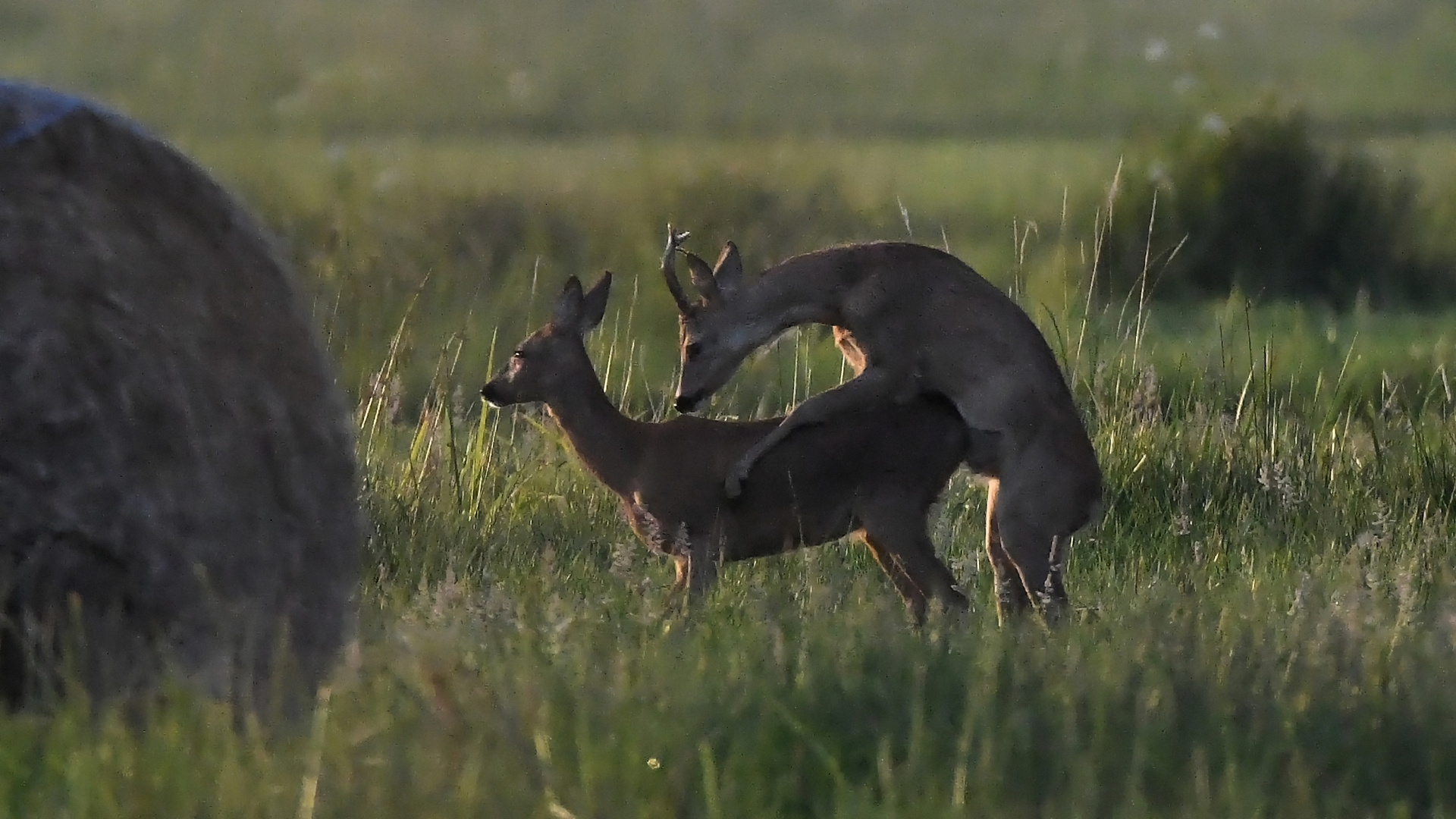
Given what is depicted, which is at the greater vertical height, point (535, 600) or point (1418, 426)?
point (535, 600)

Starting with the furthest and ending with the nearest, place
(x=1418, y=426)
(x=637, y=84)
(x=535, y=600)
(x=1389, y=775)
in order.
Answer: (x=637, y=84) → (x=1418, y=426) → (x=535, y=600) → (x=1389, y=775)

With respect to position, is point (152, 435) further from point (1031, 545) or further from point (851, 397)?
point (1031, 545)

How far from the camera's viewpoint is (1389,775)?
139 inches

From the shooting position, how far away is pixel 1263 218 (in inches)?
601

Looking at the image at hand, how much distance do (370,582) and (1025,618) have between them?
69.9 inches

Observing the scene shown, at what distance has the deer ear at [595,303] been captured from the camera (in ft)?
20.7

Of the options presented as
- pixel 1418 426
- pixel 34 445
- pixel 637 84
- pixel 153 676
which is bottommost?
pixel 637 84

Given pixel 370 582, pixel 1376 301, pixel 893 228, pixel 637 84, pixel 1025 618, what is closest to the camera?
pixel 1025 618

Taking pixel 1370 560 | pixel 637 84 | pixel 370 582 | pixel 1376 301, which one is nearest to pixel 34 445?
pixel 370 582

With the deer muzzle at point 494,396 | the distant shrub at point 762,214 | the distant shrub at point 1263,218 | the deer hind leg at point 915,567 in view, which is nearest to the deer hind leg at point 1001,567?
the deer hind leg at point 915,567

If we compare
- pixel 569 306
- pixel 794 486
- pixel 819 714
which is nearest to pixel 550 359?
pixel 569 306

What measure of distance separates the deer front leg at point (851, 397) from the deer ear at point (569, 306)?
891 mm

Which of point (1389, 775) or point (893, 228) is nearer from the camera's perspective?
point (1389, 775)

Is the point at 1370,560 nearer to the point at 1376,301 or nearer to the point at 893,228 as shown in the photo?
the point at 1376,301
